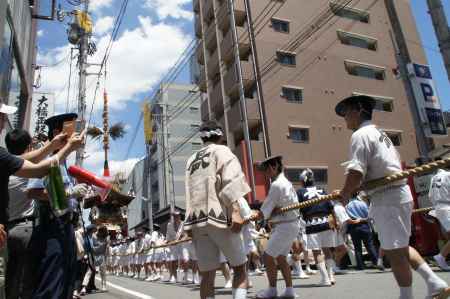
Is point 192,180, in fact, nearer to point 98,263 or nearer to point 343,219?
point 343,219

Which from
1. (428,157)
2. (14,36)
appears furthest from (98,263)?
(428,157)

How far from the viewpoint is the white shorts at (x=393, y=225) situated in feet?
11.0

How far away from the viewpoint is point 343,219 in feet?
29.2

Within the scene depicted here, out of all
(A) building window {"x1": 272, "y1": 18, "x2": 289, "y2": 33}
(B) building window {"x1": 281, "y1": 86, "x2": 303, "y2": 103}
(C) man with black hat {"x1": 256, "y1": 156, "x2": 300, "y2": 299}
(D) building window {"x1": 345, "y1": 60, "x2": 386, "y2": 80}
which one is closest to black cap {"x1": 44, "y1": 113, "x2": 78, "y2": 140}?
(C) man with black hat {"x1": 256, "y1": 156, "x2": 300, "y2": 299}

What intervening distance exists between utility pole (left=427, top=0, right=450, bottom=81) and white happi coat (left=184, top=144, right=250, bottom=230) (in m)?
5.75

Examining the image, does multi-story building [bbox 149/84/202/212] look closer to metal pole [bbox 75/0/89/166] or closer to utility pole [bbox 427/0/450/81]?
metal pole [bbox 75/0/89/166]

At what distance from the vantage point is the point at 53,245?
321 centimetres

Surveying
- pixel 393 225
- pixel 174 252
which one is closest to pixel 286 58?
pixel 174 252

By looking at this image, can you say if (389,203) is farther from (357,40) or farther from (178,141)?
(178,141)

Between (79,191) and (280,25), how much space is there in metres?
28.0

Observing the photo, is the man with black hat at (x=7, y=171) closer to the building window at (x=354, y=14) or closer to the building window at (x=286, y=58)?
the building window at (x=286, y=58)

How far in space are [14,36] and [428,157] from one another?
11.1 m

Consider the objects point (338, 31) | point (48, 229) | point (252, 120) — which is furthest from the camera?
point (338, 31)

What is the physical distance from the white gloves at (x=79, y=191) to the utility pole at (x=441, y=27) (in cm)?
704
